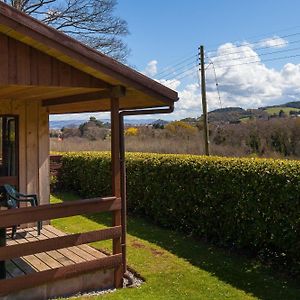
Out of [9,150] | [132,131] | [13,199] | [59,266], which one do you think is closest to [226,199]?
[59,266]

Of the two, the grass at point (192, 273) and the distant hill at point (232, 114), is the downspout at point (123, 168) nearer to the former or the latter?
the grass at point (192, 273)

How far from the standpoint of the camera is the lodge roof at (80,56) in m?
4.65

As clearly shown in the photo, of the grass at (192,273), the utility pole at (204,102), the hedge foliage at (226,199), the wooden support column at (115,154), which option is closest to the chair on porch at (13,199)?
the grass at (192,273)

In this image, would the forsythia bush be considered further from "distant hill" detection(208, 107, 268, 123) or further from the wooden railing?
the wooden railing

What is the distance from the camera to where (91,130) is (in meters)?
36.1

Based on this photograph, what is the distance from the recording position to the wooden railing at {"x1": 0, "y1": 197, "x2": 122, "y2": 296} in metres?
4.99

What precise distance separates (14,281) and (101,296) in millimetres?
1085

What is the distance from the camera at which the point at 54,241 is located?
17.4 ft

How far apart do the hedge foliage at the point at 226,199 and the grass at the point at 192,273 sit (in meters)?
0.34

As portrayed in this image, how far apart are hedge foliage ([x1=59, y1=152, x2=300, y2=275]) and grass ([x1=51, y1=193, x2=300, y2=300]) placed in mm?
345

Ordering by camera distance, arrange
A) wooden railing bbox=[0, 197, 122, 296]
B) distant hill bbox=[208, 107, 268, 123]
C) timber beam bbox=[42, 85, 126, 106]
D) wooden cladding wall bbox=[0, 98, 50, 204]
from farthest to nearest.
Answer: distant hill bbox=[208, 107, 268, 123]
wooden cladding wall bbox=[0, 98, 50, 204]
timber beam bbox=[42, 85, 126, 106]
wooden railing bbox=[0, 197, 122, 296]

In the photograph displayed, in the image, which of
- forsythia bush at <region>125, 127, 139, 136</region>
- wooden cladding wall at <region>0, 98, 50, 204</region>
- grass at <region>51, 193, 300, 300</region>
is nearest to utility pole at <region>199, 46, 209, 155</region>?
forsythia bush at <region>125, 127, 139, 136</region>

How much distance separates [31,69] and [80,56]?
59 centimetres

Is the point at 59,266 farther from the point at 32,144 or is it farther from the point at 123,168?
the point at 32,144
